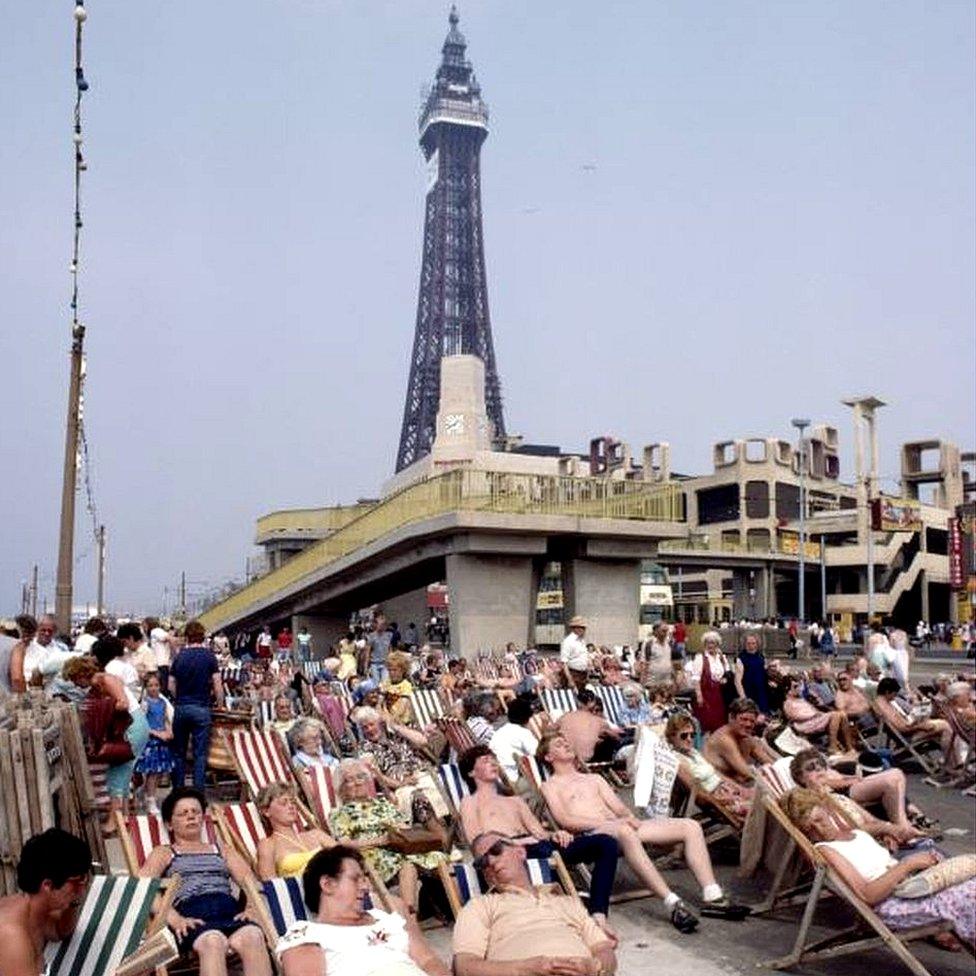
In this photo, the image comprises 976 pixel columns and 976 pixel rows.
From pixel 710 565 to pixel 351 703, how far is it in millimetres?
51577

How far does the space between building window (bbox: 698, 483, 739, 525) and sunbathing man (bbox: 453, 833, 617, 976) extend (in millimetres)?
72118

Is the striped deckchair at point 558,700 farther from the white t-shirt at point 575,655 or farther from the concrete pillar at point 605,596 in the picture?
the concrete pillar at point 605,596

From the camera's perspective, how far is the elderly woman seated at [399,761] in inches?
275

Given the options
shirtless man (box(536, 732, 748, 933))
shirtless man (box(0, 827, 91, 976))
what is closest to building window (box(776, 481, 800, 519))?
shirtless man (box(536, 732, 748, 933))

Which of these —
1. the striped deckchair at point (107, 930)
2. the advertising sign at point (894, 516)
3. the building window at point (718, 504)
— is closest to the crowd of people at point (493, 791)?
the striped deckchair at point (107, 930)

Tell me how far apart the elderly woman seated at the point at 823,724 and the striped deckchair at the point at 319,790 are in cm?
498

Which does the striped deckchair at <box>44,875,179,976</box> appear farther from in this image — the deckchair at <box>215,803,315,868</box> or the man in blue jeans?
the man in blue jeans

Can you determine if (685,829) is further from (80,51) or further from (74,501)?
(74,501)

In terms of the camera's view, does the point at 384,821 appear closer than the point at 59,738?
No

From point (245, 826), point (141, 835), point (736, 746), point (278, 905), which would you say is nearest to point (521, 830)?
point (245, 826)

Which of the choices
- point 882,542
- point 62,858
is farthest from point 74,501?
point 882,542

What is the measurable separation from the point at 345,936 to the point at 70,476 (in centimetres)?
1361

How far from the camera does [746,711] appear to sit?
773 cm

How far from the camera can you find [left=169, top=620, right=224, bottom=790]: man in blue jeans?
959 cm
